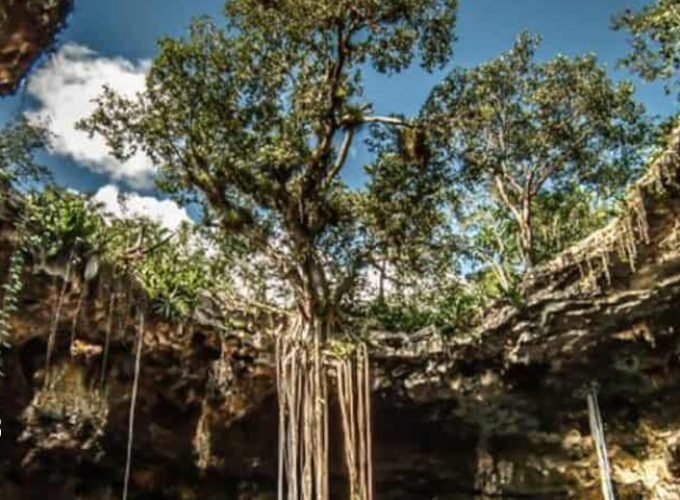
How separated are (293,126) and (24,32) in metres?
2.26

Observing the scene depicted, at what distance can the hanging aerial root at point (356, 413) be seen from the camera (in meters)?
6.32

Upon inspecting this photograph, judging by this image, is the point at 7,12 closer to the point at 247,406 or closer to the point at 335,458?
the point at 247,406

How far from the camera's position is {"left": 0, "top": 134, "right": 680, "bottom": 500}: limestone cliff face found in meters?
6.07

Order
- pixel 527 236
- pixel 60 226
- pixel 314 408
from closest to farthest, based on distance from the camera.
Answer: pixel 60 226, pixel 314 408, pixel 527 236

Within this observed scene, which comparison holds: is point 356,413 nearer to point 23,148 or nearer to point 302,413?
point 302,413

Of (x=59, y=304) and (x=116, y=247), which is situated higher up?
(x=116, y=247)

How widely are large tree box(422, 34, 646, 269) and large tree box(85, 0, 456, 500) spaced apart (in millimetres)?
1733

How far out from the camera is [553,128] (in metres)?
8.63

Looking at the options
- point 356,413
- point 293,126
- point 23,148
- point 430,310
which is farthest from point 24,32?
point 430,310

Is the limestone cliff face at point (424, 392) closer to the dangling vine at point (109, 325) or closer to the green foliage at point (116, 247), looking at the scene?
the dangling vine at point (109, 325)

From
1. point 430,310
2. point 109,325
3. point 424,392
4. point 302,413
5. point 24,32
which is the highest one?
point 24,32

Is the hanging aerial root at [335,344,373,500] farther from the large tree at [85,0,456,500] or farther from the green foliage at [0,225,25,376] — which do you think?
the green foliage at [0,225,25,376]

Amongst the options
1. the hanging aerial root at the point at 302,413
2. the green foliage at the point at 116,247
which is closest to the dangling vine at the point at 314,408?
the hanging aerial root at the point at 302,413

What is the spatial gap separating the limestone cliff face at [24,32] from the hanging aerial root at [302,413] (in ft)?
10.3
